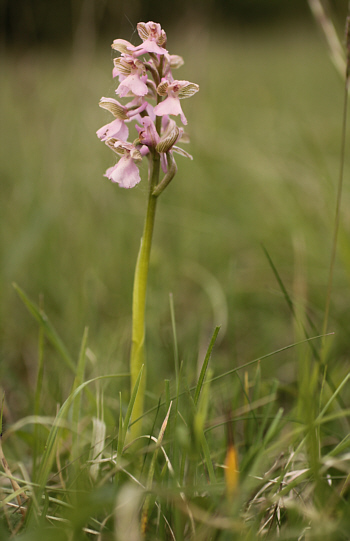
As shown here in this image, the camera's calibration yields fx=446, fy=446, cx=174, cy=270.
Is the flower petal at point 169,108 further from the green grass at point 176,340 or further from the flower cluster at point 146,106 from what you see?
the green grass at point 176,340

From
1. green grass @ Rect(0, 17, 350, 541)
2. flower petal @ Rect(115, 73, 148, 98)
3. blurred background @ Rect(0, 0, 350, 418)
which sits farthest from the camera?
blurred background @ Rect(0, 0, 350, 418)

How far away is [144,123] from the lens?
0.92 meters

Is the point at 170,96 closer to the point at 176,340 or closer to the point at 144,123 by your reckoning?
Result: the point at 144,123

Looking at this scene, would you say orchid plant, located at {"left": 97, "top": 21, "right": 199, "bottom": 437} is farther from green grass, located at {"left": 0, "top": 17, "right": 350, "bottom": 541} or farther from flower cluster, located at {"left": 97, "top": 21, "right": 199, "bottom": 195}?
green grass, located at {"left": 0, "top": 17, "right": 350, "bottom": 541}

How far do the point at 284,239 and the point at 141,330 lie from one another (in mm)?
1658

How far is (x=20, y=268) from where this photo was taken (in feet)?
6.75

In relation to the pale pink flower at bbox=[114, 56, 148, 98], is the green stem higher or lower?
lower

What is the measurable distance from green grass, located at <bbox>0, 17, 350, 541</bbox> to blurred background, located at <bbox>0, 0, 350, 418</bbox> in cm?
1

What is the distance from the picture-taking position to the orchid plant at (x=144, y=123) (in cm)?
89

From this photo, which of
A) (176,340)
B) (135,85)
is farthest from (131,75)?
(176,340)

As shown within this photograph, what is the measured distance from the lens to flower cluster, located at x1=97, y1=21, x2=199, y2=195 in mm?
889

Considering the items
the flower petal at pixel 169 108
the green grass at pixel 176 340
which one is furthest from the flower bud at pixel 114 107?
the green grass at pixel 176 340

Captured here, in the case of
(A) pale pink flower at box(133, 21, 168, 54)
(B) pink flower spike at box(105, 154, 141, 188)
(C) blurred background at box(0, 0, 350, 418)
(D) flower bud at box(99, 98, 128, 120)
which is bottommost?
(C) blurred background at box(0, 0, 350, 418)

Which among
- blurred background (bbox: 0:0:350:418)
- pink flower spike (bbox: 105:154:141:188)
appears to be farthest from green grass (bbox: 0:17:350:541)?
pink flower spike (bbox: 105:154:141:188)
